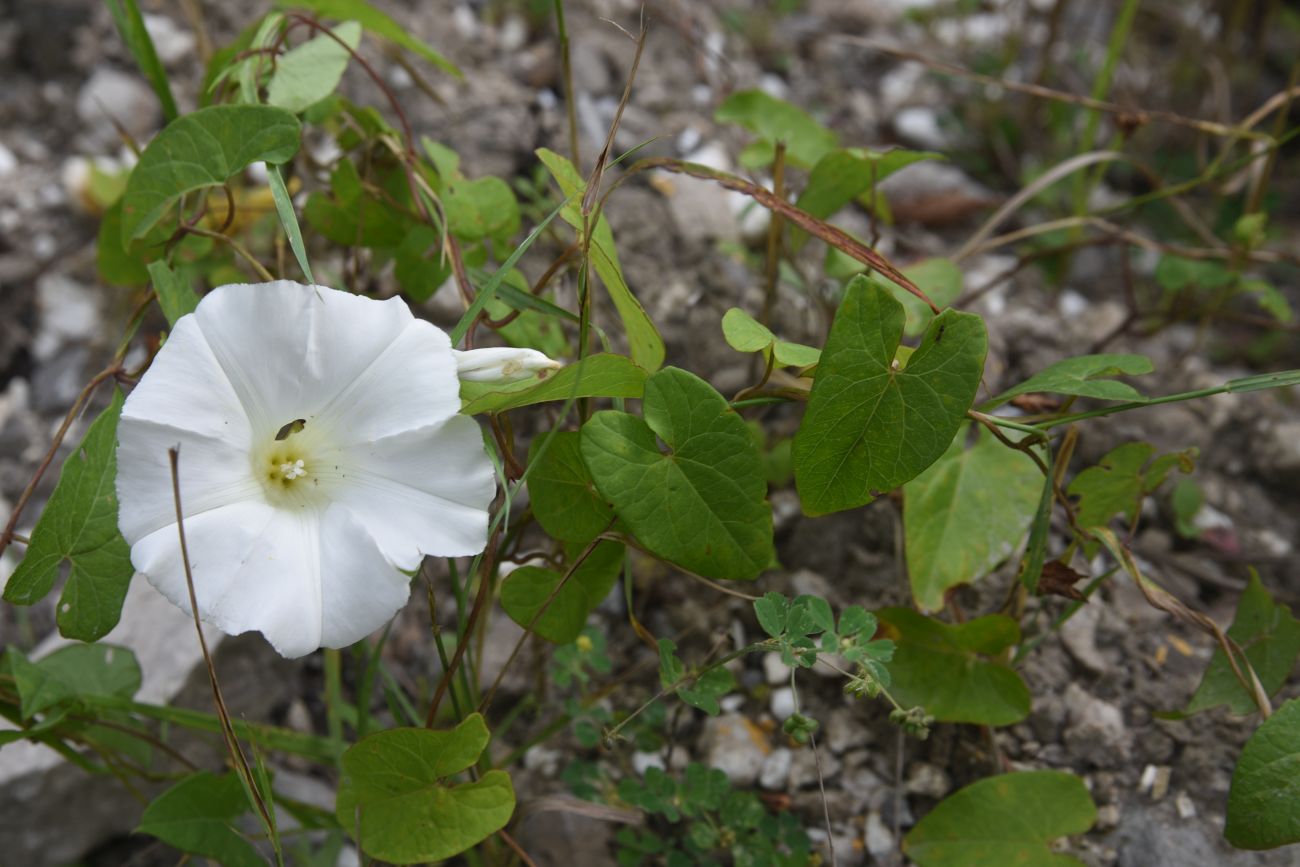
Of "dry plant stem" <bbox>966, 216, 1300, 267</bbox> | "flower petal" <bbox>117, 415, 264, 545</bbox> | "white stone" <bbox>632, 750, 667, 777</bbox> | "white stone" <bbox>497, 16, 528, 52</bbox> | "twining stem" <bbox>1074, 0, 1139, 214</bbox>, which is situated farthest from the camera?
"white stone" <bbox>497, 16, 528, 52</bbox>

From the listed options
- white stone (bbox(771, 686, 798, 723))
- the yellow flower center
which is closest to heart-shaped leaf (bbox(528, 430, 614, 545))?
the yellow flower center

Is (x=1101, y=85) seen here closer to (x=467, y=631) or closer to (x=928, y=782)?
(x=928, y=782)

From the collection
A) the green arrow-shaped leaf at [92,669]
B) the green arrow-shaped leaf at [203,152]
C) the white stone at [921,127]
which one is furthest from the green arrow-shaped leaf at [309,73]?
the white stone at [921,127]

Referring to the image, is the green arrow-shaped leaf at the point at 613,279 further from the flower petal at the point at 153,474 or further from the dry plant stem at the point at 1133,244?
the dry plant stem at the point at 1133,244

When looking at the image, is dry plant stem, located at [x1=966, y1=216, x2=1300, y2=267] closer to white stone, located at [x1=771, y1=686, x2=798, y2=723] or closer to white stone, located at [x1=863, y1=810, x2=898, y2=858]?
white stone, located at [x1=771, y1=686, x2=798, y2=723]

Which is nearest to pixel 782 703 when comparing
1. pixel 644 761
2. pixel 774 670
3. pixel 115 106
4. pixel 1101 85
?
pixel 774 670

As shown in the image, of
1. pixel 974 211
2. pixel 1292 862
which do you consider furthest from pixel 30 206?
pixel 1292 862
